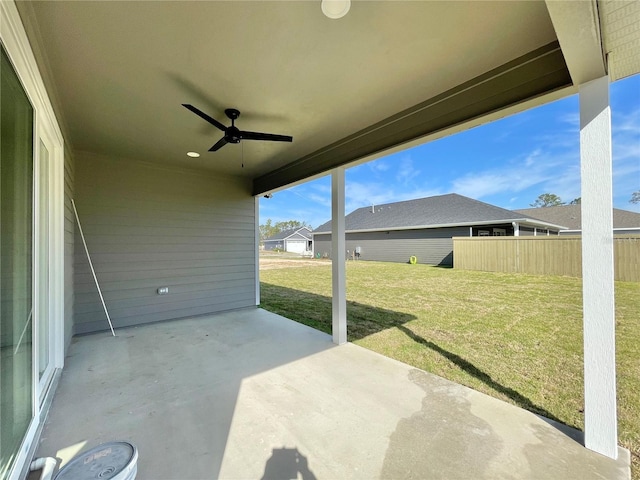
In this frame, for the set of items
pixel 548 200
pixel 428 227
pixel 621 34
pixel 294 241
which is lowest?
pixel 294 241

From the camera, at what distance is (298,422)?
200cm

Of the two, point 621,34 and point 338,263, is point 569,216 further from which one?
point 621,34

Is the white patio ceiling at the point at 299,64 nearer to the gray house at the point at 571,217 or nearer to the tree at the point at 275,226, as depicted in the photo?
the gray house at the point at 571,217

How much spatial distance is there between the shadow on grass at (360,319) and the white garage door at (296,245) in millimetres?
22803

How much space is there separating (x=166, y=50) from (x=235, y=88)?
0.58 m

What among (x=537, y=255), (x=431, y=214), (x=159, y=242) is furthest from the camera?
(x=431, y=214)

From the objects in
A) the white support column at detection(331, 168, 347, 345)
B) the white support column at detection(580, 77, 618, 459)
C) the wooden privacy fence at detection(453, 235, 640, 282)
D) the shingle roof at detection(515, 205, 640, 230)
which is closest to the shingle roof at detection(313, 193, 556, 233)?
the wooden privacy fence at detection(453, 235, 640, 282)

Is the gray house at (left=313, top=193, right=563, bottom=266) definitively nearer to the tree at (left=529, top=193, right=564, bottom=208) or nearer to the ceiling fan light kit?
the ceiling fan light kit

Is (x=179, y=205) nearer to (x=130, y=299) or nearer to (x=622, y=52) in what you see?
(x=130, y=299)

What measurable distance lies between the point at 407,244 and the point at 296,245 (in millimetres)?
17063

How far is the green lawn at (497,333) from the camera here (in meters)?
2.39

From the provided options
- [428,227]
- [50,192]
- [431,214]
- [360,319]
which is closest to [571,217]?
[431,214]

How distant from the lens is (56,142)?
273 cm

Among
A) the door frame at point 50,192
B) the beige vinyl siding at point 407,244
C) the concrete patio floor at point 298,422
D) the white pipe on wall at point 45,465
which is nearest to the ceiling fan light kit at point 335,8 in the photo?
the door frame at point 50,192
